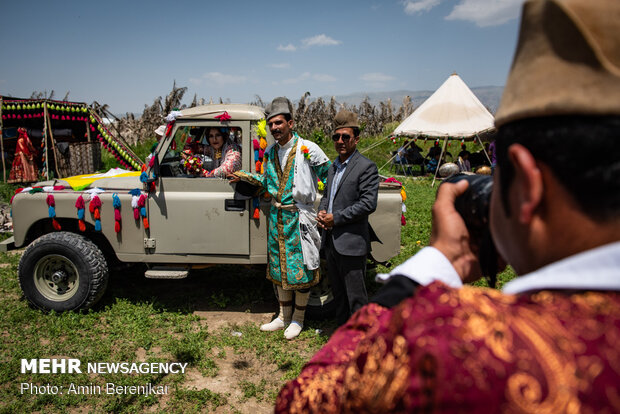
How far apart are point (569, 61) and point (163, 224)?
4165 millimetres

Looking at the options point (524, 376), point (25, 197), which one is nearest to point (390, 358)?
point (524, 376)

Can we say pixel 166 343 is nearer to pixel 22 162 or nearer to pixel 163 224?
pixel 163 224

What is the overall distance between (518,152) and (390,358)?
0.37 metres

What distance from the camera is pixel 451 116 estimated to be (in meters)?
14.1

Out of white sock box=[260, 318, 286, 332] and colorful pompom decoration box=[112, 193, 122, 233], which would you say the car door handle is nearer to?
colorful pompom decoration box=[112, 193, 122, 233]

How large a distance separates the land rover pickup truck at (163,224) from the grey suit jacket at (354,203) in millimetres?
590

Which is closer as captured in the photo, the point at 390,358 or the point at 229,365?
the point at 390,358

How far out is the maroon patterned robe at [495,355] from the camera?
55 centimetres

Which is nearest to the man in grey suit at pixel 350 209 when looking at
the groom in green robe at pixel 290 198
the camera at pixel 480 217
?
the groom in green robe at pixel 290 198

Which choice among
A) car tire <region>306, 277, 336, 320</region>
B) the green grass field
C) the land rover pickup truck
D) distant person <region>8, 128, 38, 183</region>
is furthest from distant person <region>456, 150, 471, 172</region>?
distant person <region>8, 128, 38, 183</region>

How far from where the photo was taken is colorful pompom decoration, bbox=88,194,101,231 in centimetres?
432

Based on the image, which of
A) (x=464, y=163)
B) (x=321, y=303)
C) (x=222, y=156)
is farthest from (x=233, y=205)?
(x=464, y=163)

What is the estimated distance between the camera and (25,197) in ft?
14.6

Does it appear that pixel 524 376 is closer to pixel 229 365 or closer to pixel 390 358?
pixel 390 358
